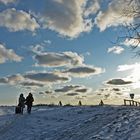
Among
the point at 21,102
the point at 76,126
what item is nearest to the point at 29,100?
the point at 21,102

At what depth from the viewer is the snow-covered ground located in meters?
23.1

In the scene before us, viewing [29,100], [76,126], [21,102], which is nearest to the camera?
[76,126]

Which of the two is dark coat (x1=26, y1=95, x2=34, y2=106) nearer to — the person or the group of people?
the group of people

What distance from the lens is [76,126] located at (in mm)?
28578

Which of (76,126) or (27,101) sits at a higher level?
(27,101)

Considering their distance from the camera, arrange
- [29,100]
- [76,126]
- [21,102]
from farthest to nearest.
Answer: [21,102]
[29,100]
[76,126]

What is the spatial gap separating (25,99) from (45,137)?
599 inches

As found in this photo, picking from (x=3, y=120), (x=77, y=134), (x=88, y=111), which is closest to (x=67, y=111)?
(x=88, y=111)

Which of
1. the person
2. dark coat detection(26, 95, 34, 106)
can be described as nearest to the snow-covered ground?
dark coat detection(26, 95, 34, 106)

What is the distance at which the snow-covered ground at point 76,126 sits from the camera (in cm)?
2306

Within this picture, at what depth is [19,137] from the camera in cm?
3041

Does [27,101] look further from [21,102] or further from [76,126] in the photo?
[76,126]

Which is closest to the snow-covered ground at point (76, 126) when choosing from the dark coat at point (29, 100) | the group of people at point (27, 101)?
the group of people at point (27, 101)

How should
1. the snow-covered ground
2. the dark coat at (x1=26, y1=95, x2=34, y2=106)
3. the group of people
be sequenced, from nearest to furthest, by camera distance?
the snow-covered ground
the group of people
the dark coat at (x1=26, y1=95, x2=34, y2=106)
